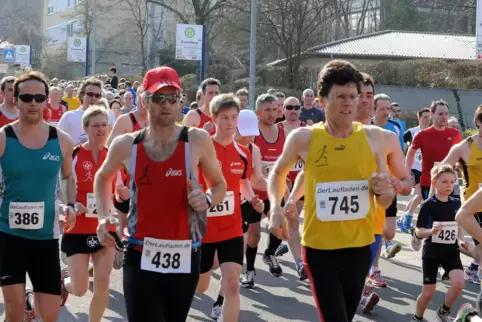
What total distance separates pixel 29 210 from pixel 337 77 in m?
2.32

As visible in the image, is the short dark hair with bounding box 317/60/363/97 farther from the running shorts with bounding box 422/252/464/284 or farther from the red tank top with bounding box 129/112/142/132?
the red tank top with bounding box 129/112/142/132

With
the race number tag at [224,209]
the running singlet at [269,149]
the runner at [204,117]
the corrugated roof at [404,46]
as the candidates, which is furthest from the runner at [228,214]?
the corrugated roof at [404,46]

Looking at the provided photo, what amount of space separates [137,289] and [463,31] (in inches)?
2287

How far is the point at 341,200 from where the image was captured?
4.86m

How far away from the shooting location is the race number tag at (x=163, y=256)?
4566mm

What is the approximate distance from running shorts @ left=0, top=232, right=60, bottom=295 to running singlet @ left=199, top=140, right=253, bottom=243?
132cm

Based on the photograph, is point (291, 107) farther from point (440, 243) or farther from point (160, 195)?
point (160, 195)

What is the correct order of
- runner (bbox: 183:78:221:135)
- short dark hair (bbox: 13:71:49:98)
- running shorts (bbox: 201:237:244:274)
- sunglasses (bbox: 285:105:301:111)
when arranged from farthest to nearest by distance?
sunglasses (bbox: 285:105:301:111) → runner (bbox: 183:78:221:135) → running shorts (bbox: 201:237:244:274) → short dark hair (bbox: 13:71:49:98)

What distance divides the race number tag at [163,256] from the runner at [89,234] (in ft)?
6.79

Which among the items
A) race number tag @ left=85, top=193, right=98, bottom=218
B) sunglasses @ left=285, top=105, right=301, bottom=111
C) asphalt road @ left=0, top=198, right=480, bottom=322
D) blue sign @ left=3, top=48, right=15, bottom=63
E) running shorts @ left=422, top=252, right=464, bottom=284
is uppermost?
blue sign @ left=3, top=48, right=15, bottom=63

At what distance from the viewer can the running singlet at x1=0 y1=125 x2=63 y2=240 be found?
5727 mm

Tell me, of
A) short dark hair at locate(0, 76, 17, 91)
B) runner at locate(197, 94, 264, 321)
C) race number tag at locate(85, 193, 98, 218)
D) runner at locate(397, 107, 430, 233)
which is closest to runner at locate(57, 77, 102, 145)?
short dark hair at locate(0, 76, 17, 91)

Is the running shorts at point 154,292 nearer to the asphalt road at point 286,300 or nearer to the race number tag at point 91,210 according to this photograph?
the race number tag at point 91,210

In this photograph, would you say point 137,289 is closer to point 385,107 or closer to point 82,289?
point 82,289
